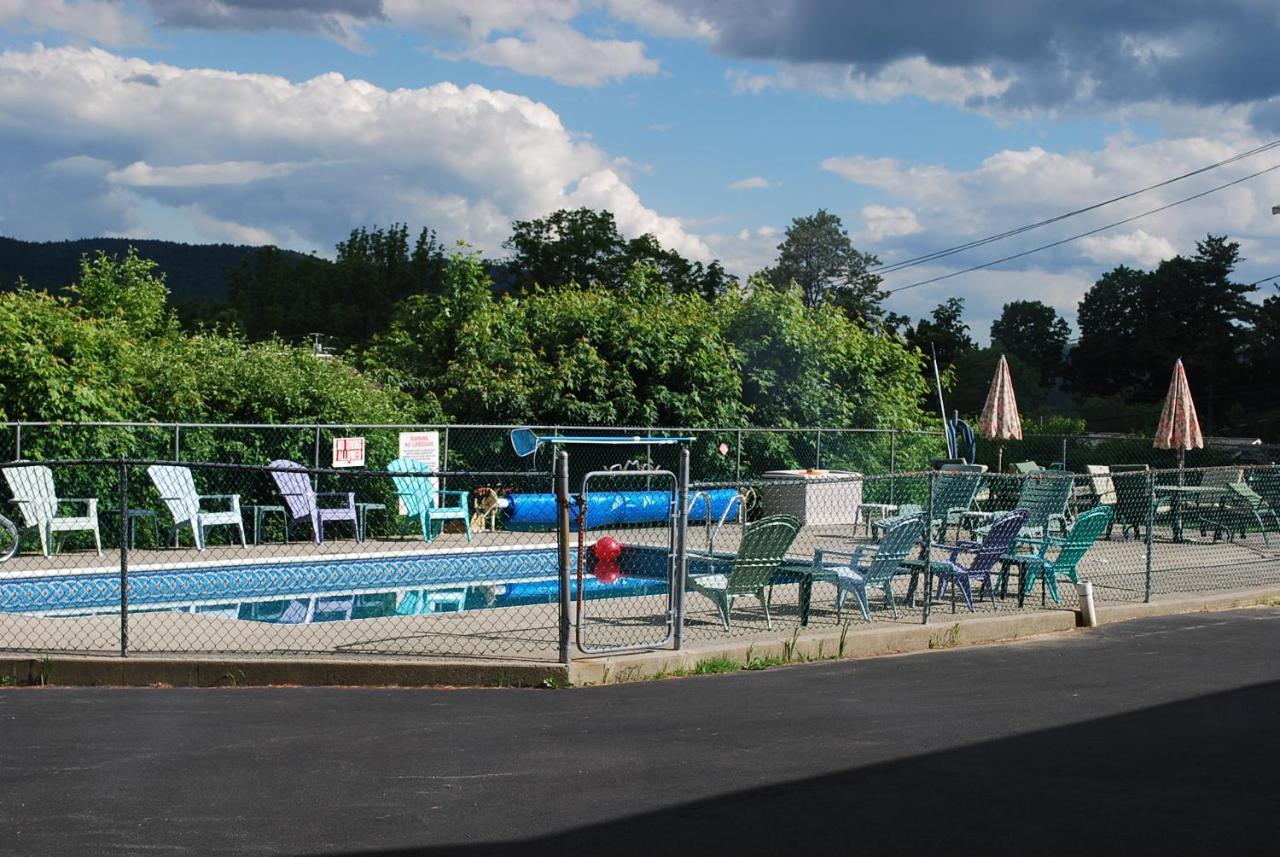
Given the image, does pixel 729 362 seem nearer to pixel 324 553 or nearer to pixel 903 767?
pixel 324 553

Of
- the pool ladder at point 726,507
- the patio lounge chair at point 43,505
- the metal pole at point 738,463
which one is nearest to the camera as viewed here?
the patio lounge chair at point 43,505

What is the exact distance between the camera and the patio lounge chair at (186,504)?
1725 centimetres

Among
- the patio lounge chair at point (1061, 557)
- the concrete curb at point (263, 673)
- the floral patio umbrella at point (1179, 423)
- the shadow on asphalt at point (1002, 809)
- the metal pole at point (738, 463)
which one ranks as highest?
the floral patio umbrella at point (1179, 423)

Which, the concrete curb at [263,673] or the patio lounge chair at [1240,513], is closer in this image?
the concrete curb at [263,673]

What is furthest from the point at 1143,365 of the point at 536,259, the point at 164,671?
the point at 164,671

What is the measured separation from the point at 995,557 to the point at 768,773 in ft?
24.4

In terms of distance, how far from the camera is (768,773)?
7.01 m

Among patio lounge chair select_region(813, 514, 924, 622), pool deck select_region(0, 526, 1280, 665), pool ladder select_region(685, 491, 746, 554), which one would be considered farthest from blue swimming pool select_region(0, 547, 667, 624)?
patio lounge chair select_region(813, 514, 924, 622)

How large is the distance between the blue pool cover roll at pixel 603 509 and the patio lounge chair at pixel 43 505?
6.84 meters

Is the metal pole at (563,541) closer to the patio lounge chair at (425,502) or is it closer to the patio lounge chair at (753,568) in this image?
the patio lounge chair at (753,568)

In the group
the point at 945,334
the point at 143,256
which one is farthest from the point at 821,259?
the point at 143,256

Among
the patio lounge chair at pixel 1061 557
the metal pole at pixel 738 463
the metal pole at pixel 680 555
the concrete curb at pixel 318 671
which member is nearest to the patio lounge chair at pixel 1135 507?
the patio lounge chair at pixel 1061 557

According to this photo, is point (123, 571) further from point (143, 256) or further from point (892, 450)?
point (143, 256)

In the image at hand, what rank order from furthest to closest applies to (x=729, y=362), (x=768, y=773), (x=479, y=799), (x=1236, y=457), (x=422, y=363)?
1. (x=1236, y=457)
2. (x=422, y=363)
3. (x=729, y=362)
4. (x=768, y=773)
5. (x=479, y=799)
